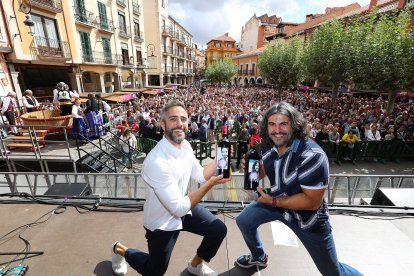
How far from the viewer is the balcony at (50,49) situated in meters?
13.6

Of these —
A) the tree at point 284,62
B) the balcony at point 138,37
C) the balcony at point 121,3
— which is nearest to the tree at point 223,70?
the balcony at point 138,37

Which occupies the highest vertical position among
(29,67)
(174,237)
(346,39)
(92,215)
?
(346,39)

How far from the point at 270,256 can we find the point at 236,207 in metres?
1.07

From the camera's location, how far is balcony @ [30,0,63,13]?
1341 centimetres

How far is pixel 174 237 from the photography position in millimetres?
2105

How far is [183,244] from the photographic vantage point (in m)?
3.02

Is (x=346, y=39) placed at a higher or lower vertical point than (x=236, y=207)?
higher

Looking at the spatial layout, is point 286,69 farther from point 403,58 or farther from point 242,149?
point 242,149

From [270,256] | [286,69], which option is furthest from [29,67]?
[286,69]

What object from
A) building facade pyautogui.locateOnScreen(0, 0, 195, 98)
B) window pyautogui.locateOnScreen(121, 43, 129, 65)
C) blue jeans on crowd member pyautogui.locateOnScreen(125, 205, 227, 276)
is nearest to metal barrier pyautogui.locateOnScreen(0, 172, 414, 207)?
blue jeans on crowd member pyautogui.locateOnScreen(125, 205, 227, 276)

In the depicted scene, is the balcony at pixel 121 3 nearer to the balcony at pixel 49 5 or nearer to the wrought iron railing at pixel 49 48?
the balcony at pixel 49 5

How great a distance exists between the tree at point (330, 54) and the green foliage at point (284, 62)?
19.1 ft

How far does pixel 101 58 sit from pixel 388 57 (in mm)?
22644

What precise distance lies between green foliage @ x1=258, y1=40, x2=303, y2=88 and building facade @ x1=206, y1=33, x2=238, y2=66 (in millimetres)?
55589
